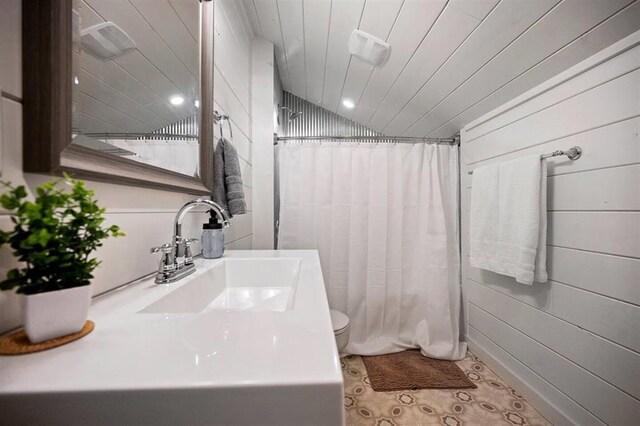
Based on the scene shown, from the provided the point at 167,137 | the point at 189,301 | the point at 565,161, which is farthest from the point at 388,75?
the point at 189,301

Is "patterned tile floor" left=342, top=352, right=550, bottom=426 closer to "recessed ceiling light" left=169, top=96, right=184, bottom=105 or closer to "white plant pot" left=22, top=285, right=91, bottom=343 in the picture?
"white plant pot" left=22, top=285, right=91, bottom=343

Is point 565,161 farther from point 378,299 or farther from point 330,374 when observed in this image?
point 330,374

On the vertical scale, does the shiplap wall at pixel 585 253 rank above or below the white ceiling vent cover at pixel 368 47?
below

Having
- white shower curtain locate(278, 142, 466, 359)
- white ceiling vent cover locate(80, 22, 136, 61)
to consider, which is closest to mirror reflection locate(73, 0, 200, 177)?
white ceiling vent cover locate(80, 22, 136, 61)

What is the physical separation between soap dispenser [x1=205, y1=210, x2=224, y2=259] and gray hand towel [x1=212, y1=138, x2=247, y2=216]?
159 mm

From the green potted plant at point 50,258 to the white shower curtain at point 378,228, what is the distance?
1385 mm

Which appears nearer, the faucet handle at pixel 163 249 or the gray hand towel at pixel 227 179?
the faucet handle at pixel 163 249

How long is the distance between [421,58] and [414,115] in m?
0.59

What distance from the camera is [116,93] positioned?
59 centimetres

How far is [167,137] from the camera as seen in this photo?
2.53 feet

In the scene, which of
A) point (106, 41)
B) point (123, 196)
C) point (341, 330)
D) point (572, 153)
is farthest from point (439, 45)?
point (341, 330)

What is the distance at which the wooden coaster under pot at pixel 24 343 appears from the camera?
320 millimetres

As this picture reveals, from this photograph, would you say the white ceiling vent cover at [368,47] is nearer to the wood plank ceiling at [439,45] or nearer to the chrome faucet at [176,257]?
the wood plank ceiling at [439,45]

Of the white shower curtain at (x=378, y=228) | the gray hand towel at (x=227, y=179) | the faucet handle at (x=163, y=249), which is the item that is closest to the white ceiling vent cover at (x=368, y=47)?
the white shower curtain at (x=378, y=228)
